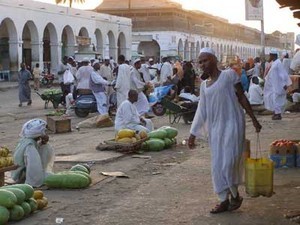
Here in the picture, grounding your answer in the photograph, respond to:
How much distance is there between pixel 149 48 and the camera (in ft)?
201

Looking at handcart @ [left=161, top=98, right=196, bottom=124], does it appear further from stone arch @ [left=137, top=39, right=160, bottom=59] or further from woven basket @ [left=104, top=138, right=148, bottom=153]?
stone arch @ [left=137, top=39, right=160, bottom=59]

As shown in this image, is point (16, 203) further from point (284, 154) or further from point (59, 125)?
point (59, 125)

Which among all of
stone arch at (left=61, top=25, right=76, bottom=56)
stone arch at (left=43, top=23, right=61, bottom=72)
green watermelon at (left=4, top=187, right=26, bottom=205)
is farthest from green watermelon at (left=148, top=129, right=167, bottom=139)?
stone arch at (left=61, top=25, right=76, bottom=56)

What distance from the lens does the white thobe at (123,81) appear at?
16.0 metres

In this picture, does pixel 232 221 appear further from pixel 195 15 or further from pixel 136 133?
pixel 195 15

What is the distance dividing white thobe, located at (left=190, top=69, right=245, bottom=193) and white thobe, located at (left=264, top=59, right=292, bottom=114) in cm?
904

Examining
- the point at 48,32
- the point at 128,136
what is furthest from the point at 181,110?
the point at 48,32

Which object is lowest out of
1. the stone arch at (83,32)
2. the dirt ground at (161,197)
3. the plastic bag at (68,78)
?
the dirt ground at (161,197)

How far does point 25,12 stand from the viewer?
3675 cm

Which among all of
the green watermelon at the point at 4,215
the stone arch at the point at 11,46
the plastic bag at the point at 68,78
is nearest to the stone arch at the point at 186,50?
the stone arch at the point at 11,46

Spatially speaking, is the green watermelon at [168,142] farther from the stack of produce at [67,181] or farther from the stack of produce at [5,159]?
the stack of produce at [5,159]

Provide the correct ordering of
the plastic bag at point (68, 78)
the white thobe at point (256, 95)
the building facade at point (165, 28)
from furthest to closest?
the building facade at point (165, 28), the plastic bag at point (68, 78), the white thobe at point (256, 95)

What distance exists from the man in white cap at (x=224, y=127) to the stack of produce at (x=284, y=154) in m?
2.44

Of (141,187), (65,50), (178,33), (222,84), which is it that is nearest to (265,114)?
(141,187)
